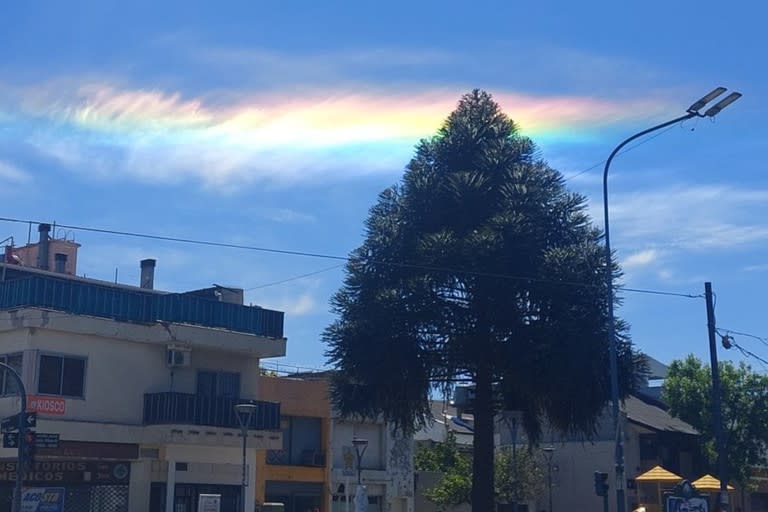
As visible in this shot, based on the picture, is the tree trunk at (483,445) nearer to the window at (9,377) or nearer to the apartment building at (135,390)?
the apartment building at (135,390)

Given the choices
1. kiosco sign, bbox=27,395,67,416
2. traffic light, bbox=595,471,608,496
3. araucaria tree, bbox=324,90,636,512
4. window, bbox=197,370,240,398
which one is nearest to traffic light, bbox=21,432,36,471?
kiosco sign, bbox=27,395,67,416

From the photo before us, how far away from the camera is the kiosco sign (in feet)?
106

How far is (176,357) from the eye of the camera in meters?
36.7

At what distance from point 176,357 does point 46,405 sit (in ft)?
17.3

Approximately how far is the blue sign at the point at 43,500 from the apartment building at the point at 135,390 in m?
1.02

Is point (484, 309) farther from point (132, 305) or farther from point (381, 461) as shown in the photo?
point (381, 461)

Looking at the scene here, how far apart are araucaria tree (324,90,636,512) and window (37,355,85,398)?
8376 mm

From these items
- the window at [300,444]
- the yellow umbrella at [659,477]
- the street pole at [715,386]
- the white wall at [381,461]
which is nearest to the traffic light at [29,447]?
the window at [300,444]

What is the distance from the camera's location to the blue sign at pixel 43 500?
31734mm

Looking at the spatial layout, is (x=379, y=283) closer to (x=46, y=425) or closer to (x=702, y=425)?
(x=46, y=425)

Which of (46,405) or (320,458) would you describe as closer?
(46,405)

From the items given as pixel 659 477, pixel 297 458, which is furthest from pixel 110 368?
pixel 659 477

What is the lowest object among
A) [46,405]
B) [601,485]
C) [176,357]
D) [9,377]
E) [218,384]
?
[601,485]

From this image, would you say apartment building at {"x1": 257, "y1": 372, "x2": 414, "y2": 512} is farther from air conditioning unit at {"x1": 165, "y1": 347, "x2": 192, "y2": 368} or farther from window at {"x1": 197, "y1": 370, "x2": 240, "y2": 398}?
air conditioning unit at {"x1": 165, "y1": 347, "x2": 192, "y2": 368}
